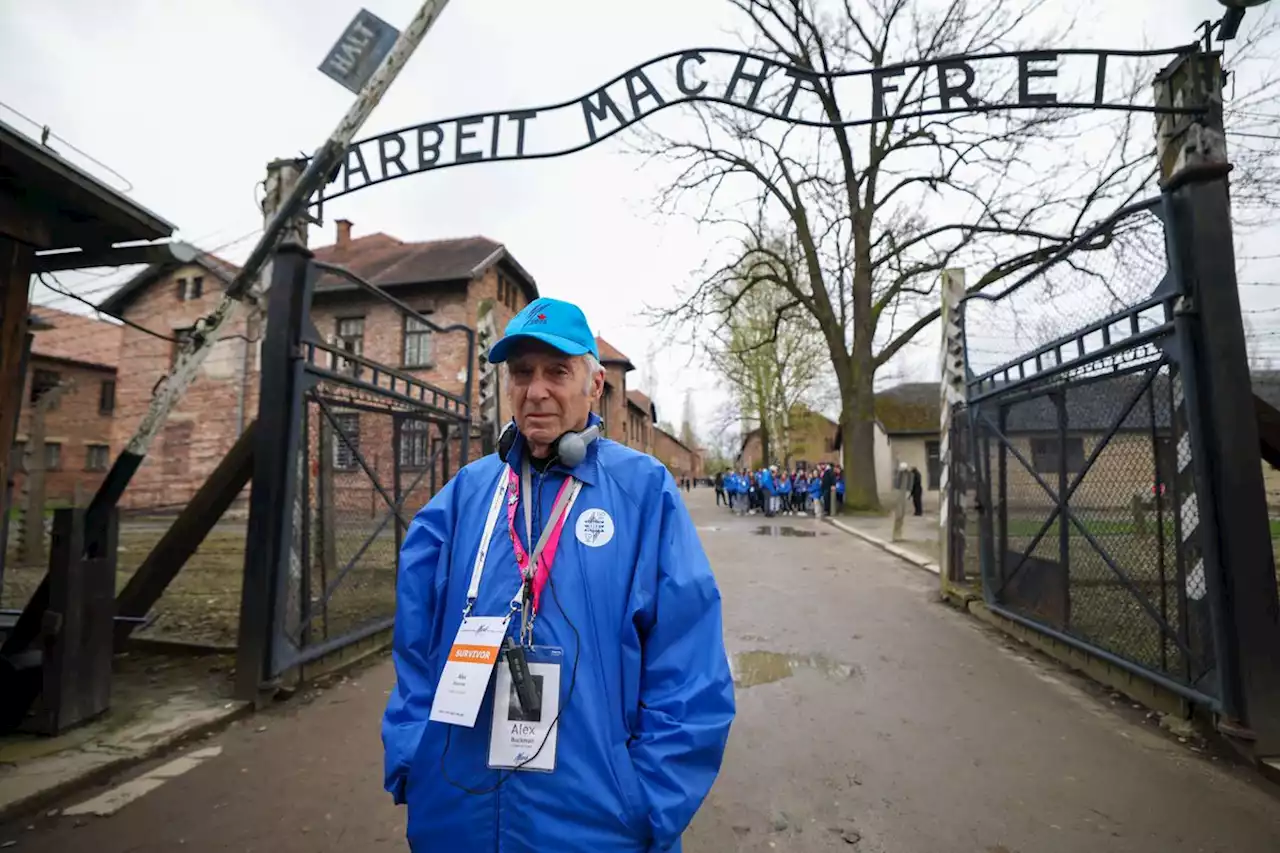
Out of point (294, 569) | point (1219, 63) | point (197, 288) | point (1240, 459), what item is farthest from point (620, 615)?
point (197, 288)

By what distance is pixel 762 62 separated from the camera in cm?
520

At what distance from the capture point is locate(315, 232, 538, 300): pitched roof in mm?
24594

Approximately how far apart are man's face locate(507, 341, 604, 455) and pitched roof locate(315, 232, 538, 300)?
22.9m

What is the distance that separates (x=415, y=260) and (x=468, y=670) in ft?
91.7

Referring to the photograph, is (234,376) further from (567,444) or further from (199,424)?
(567,444)

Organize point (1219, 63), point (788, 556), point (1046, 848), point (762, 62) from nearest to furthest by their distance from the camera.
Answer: point (1046, 848) < point (1219, 63) < point (762, 62) < point (788, 556)

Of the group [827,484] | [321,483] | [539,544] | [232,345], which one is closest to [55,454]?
[232,345]

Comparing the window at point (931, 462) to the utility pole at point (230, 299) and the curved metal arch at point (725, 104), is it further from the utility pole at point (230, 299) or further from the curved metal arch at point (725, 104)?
the utility pole at point (230, 299)

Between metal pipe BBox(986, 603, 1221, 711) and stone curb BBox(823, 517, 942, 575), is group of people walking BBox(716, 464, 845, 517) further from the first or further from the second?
metal pipe BBox(986, 603, 1221, 711)

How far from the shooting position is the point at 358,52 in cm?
505

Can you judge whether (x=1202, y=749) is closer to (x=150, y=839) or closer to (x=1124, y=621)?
(x=1124, y=621)

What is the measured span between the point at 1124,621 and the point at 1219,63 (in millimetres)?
3899

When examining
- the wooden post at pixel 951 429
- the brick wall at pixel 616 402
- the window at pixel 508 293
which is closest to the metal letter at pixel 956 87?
the wooden post at pixel 951 429

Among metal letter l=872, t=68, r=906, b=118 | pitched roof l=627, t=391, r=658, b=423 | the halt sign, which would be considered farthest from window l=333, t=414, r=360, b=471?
pitched roof l=627, t=391, r=658, b=423
